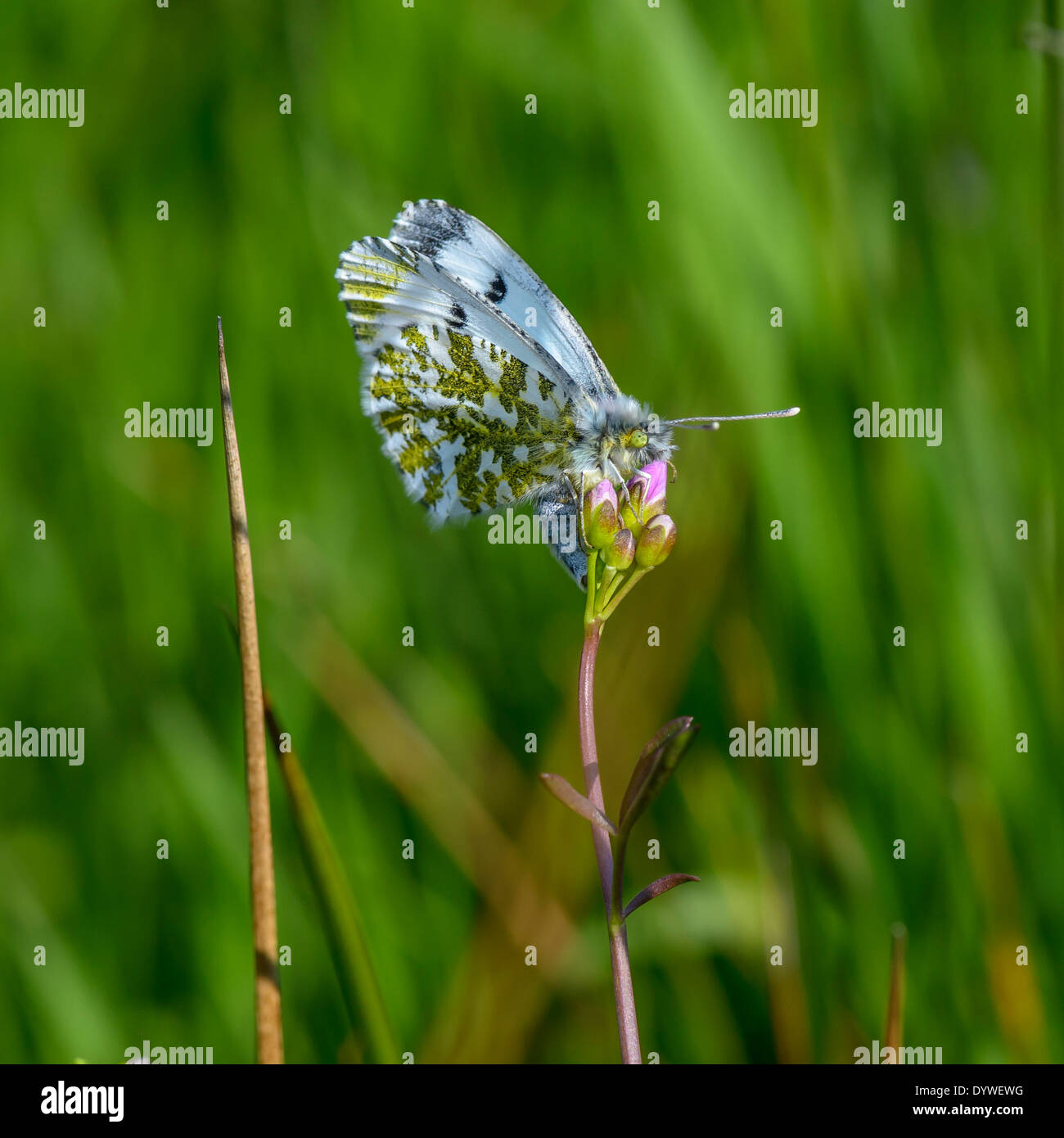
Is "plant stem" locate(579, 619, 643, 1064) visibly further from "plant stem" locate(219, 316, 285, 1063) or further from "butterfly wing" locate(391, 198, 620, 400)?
"butterfly wing" locate(391, 198, 620, 400)

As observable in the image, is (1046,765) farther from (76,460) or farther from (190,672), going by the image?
(76,460)

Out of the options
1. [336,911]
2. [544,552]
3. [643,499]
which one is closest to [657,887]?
[336,911]

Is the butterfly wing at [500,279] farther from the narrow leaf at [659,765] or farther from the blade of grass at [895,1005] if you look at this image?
the blade of grass at [895,1005]

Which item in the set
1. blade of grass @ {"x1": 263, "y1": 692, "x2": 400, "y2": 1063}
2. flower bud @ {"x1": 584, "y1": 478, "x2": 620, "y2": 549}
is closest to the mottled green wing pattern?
flower bud @ {"x1": 584, "y1": 478, "x2": 620, "y2": 549}

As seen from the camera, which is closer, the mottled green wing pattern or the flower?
→ the flower

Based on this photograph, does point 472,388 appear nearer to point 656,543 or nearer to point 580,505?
point 580,505
